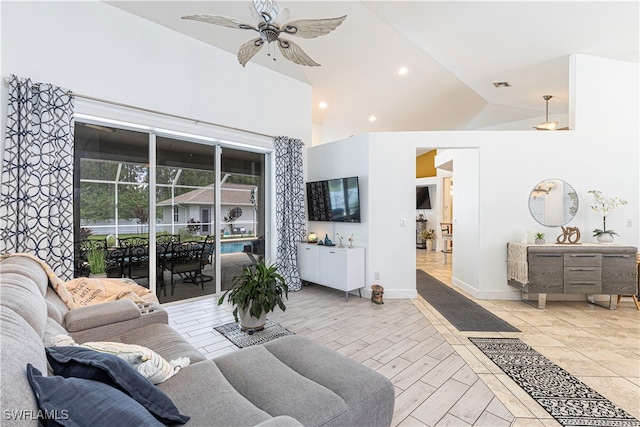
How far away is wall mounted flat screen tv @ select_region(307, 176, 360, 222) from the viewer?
456 cm

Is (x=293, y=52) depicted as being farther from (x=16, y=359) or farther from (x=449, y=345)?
(x=449, y=345)

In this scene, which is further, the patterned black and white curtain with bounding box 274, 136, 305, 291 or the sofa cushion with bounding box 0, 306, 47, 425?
the patterned black and white curtain with bounding box 274, 136, 305, 291

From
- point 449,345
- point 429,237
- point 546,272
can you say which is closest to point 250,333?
point 449,345

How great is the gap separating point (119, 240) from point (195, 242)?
3.18 feet

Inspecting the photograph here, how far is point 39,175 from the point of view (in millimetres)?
2904

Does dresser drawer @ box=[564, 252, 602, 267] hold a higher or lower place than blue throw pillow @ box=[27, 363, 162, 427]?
lower

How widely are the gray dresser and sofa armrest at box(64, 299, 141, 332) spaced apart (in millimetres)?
4522

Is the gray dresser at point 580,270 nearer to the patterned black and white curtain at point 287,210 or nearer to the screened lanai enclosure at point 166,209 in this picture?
the patterned black and white curtain at point 287,210

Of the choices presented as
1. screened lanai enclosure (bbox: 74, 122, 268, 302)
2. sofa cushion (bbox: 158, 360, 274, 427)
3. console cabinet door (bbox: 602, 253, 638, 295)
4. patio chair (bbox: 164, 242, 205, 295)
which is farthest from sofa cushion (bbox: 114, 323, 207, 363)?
console cabinet door (bbox: 602, 253, 638, 295)

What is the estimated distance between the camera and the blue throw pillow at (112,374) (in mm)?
986

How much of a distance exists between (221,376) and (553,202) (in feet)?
16.2

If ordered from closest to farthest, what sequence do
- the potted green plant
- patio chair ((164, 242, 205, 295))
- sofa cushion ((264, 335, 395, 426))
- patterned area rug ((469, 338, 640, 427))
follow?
sofa cushion ((264, 335, 395, 426))
patterned area rug ((469, 338, 640, 427))
the potted green plant
patio chair ((164, 242, 205, 295))

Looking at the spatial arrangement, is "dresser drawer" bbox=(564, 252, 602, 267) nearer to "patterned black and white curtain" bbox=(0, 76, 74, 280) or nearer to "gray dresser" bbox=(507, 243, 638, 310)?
"gray dresser" bbox=(507, 243, 638, 310)

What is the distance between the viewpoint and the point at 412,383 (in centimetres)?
219
